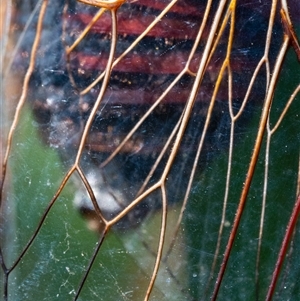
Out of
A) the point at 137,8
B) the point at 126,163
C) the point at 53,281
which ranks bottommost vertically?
the point at 53,281

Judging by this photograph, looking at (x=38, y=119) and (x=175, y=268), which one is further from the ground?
(x=38, y=119)

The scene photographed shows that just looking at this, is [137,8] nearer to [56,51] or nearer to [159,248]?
[56,51]

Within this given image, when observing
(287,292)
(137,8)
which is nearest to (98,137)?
(137,8)

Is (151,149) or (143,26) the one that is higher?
(143,26)

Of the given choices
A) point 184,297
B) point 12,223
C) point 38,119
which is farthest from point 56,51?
point 184,297

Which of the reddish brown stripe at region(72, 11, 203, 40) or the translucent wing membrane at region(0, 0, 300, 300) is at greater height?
the reddish brown stripe at region(72, 11, 203, 40)

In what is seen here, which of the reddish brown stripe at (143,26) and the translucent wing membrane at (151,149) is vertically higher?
the reddish brown stripe at (143,26)
